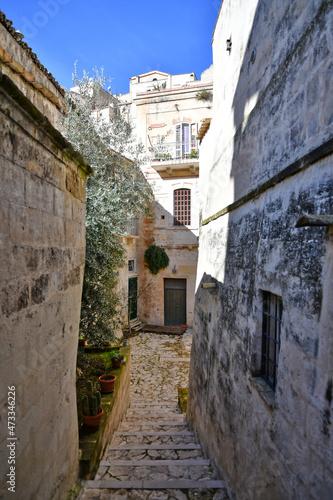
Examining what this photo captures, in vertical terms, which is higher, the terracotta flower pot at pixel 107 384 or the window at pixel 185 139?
the window at pixel 185 139

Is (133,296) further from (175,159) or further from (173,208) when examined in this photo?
(175,159)

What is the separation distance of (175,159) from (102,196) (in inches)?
303

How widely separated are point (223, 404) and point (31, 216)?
3893mm

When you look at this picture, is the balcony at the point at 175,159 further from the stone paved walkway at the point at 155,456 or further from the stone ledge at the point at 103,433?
the stone ledge at the point at 103,433

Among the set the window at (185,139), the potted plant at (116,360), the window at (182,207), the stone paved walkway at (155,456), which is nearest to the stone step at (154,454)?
the stone paved walkway at (155,456)

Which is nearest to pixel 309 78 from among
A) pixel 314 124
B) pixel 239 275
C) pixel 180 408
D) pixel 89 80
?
pixel 314 124

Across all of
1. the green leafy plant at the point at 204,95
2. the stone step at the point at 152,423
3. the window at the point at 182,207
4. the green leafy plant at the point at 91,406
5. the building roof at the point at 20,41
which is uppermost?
the green leafy plant at the point at 204,95

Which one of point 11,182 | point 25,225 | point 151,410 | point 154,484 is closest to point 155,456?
point 154,484

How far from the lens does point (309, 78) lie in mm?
2545

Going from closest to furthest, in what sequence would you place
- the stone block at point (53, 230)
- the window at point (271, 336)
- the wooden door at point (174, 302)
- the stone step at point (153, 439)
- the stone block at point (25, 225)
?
1. the stone block at point (25, 225)
2. the stone block at point (53, 230)
3. the window at point (271, 336)
4. the stone step at point (153, 439)
5. the wooden door at point (174, 302)

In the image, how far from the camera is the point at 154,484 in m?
3.77

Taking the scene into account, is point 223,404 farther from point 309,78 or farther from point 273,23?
→ point 273,23

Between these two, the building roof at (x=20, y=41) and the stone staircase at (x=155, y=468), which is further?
the building roof at (x=20, y=41)

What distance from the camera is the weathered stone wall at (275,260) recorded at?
2160 mm
